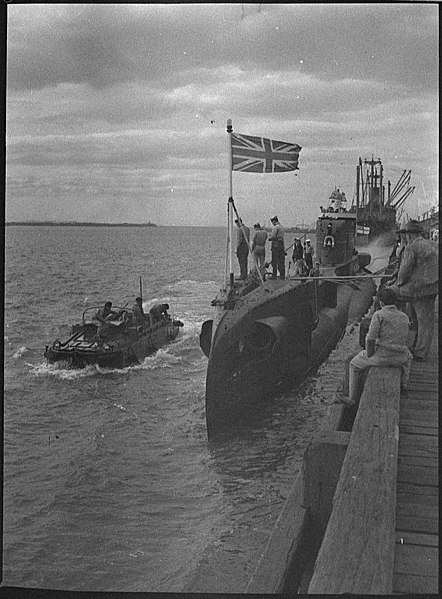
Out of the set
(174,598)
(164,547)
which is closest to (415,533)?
(174,598)

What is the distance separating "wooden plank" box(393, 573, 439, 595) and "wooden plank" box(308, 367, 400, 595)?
184 mm

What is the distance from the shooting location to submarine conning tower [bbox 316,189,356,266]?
3398 millimetres

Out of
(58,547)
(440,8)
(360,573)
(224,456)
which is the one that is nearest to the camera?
(360,573)

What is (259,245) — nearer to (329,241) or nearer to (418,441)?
(329,241)

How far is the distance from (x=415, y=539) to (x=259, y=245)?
2176 millimetres

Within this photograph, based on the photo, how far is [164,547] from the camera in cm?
321

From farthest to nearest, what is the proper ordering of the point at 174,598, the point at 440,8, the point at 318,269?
the point at 318,269 → the point at 440,8 → the point at 174,598

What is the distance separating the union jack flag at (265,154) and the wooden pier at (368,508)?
1.24 metres

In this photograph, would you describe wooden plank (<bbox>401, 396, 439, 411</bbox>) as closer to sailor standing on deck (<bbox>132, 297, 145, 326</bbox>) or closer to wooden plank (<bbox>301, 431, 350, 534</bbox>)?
wooden plank (<bbox>301, 431, 350, 534</bbox>)

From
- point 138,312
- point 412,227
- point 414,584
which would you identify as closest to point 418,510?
point 414,584

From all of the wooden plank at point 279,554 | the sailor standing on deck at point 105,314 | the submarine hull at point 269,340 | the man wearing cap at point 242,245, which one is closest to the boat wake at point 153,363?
the submarine hull at point 269,340

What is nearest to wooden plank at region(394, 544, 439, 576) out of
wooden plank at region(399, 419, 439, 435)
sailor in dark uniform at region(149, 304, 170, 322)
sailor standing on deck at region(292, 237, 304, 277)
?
wooden plank at region(399, 419, 439, 435)

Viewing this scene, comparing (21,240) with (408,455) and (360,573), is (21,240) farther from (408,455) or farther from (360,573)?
(360,573)

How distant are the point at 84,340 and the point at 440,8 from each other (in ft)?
8.16
